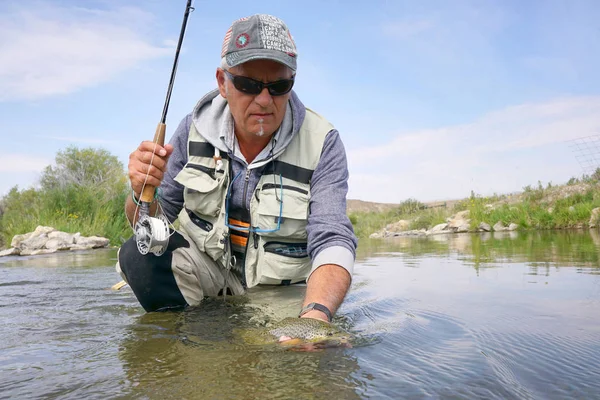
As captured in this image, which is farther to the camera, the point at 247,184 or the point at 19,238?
the point at 19,238

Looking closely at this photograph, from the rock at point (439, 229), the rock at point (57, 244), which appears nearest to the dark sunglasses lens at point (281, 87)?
the rock at point (57, 244)

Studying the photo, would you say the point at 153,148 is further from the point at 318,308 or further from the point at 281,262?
the point at 318,308

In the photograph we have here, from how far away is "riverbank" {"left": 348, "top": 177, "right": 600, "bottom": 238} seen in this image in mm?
11398

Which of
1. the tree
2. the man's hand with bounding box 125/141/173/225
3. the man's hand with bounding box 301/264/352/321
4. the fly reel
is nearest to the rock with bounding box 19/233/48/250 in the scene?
the fly reel

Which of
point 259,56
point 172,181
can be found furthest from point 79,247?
point 259,56

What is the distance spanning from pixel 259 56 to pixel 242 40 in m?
0.17

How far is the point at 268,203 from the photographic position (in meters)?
3.15

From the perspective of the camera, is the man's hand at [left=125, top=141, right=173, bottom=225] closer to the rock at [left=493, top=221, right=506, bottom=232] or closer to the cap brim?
the cap brim

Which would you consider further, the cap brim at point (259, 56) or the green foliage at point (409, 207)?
the green foliage at point (409, 207)

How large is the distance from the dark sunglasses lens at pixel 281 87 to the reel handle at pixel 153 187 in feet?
2.36

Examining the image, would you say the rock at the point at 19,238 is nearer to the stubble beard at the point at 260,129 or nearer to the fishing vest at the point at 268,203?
the fishing vest at the point at 268,203

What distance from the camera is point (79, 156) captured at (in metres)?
32.4


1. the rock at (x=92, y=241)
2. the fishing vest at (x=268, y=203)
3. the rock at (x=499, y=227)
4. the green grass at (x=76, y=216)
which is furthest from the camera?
the rock at (x=499, y=227)

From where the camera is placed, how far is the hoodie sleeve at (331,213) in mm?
2686
